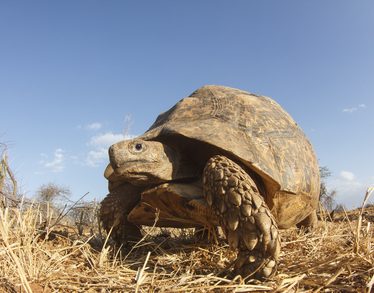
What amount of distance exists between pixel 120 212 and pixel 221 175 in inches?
57.5

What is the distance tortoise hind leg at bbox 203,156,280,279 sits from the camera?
2.39 metres

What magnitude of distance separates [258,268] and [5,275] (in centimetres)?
146

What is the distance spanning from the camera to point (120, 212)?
12.3 feet

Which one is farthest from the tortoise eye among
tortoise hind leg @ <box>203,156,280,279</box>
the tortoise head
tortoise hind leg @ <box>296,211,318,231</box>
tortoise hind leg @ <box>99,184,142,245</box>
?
tortoise hind leg @ <box>296,211,318,231</box>

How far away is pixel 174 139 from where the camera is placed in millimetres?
3660

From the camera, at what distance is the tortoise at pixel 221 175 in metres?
2.47

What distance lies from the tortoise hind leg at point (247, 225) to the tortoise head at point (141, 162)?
2.60ft

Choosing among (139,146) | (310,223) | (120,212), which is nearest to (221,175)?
(139,146)

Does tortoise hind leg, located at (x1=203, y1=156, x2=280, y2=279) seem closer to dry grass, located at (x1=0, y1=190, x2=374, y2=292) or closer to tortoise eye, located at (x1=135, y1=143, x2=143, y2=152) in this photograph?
dry grass, located at (x1=0, y1=190, x2=374, y2=292)

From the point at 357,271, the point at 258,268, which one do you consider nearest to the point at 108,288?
the point at 258,268

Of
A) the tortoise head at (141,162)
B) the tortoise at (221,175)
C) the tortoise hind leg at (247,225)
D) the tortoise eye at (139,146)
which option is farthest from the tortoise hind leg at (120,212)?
the tortoise hind leg at (247,225)

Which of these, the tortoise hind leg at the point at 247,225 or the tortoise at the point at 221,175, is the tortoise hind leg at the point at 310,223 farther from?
the tortoise hind leg at the point at 247,225

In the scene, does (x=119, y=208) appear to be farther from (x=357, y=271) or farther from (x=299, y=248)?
(x=357, y=271)

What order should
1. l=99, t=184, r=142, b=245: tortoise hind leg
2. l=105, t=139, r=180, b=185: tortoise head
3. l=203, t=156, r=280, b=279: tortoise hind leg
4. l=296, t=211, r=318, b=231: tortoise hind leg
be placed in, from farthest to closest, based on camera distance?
l=296, t=211, r=318, b=231: tortoise hind leg < l=99, t=184, r=142, b=245: tortoise hind leg < l=105, t=139, r=180, b=185: tortoise head < l=203, t=156, r=280, b=279: tortoise hind leg
